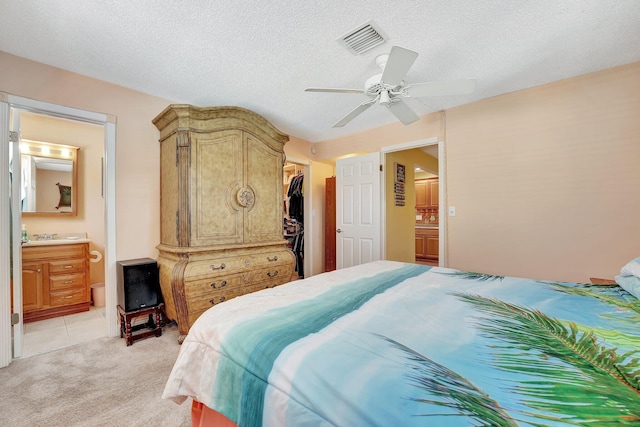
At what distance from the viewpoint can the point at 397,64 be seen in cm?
165

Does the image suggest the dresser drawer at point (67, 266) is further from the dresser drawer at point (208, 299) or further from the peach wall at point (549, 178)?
the peach wall at point (549, 178)

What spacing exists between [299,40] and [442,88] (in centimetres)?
112

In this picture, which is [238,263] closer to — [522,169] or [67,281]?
[67,281]

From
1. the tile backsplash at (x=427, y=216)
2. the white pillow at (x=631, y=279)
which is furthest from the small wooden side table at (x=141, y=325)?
the tile backsplash at (x=427, y=216)

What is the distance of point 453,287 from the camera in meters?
1.50

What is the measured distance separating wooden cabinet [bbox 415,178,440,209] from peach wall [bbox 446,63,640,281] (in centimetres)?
356

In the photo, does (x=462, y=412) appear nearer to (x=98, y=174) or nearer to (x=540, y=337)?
(x=540, y=337)

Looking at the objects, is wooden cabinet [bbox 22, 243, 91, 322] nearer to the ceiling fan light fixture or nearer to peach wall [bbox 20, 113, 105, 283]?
peach wall [bbox 20, 113, 105, 283]

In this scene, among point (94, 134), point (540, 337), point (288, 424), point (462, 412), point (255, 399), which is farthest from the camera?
point (94, 134)

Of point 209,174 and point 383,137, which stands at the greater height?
point 383,137

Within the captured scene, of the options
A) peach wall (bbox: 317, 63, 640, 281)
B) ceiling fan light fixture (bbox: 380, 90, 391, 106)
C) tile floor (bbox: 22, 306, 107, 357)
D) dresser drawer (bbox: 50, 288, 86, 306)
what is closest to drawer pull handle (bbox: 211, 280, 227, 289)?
tile floor (bbox: 22, 306, 107, 357)

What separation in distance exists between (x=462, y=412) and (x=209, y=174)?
260 centimetres

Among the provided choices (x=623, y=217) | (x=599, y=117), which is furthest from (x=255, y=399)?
(x=599, y=117)

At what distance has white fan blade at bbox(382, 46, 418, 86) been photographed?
1.52 metres
